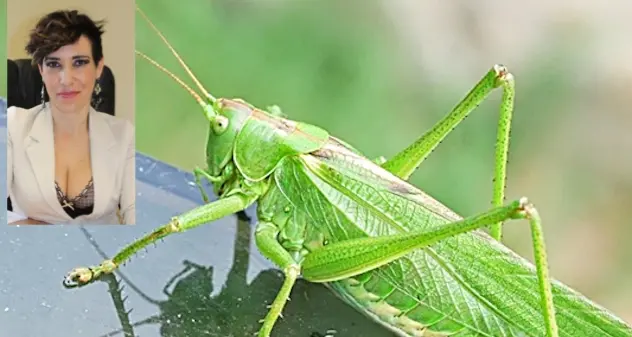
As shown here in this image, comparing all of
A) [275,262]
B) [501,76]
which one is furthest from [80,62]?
[501,76]

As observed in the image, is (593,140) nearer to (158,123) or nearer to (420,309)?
(158,123)

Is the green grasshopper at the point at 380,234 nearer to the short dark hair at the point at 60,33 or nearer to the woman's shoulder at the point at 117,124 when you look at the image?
the woman's shoulder at the point at 117,124

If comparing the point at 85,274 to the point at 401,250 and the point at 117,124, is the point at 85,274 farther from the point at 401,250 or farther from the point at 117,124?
the point at 401,250

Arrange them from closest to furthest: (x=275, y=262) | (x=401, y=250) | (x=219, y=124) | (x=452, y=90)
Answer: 1. (x=401, y=250)
2. (x=275, y=262)
3. (x=219, y=124)
4. (x=452, y=90)

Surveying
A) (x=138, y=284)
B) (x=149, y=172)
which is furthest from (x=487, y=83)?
(x=138, y=284)

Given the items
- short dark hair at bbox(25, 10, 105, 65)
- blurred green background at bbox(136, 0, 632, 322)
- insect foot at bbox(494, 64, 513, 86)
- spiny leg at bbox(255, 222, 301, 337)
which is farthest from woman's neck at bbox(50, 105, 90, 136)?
blurred green background at bbox(136, 0, 632, 322)

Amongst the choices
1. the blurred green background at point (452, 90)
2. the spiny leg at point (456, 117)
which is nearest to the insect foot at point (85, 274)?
the spiny leg at point (456, 117)

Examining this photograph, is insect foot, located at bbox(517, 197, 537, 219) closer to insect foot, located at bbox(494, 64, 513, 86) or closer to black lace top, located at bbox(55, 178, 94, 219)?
insect foot, located at bbox(494, 64, 513, 86)
